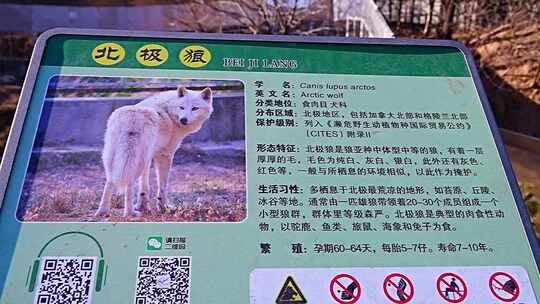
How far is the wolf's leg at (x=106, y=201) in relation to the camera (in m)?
1.52

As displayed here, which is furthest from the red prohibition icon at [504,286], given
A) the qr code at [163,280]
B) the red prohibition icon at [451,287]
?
the qr code at [163,280]

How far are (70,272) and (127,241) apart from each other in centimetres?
20

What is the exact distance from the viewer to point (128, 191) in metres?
1.58

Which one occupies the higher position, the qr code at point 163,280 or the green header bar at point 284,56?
the green header bar at point 284,56

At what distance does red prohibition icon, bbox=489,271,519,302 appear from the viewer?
57.0 inches

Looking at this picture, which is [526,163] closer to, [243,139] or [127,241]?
[243,139]

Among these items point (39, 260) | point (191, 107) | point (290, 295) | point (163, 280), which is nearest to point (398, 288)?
point (290, 295)

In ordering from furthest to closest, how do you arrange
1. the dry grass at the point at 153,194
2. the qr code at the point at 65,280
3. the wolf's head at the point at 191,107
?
the wolf's head at the point at 191,107
the dry grass at the point at 153,194
the qr code at the point at 65,280

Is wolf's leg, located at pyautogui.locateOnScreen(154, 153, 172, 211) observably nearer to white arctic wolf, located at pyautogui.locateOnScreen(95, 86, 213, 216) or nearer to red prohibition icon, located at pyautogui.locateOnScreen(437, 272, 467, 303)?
white arctic wolf, located at pyautogui.locateOnScreen(95, 86, 213, 216)

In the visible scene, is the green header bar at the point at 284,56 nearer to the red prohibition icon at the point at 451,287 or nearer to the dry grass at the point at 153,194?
the dry grass at the point at 153,194

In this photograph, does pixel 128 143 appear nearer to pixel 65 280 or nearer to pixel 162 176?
pixel 162 176

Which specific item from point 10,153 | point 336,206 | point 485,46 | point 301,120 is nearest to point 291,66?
point 301,120

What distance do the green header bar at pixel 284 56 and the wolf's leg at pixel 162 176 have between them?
0.42m

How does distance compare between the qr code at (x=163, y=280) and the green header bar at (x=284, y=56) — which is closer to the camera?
the qr code at (x=163, y=280)
